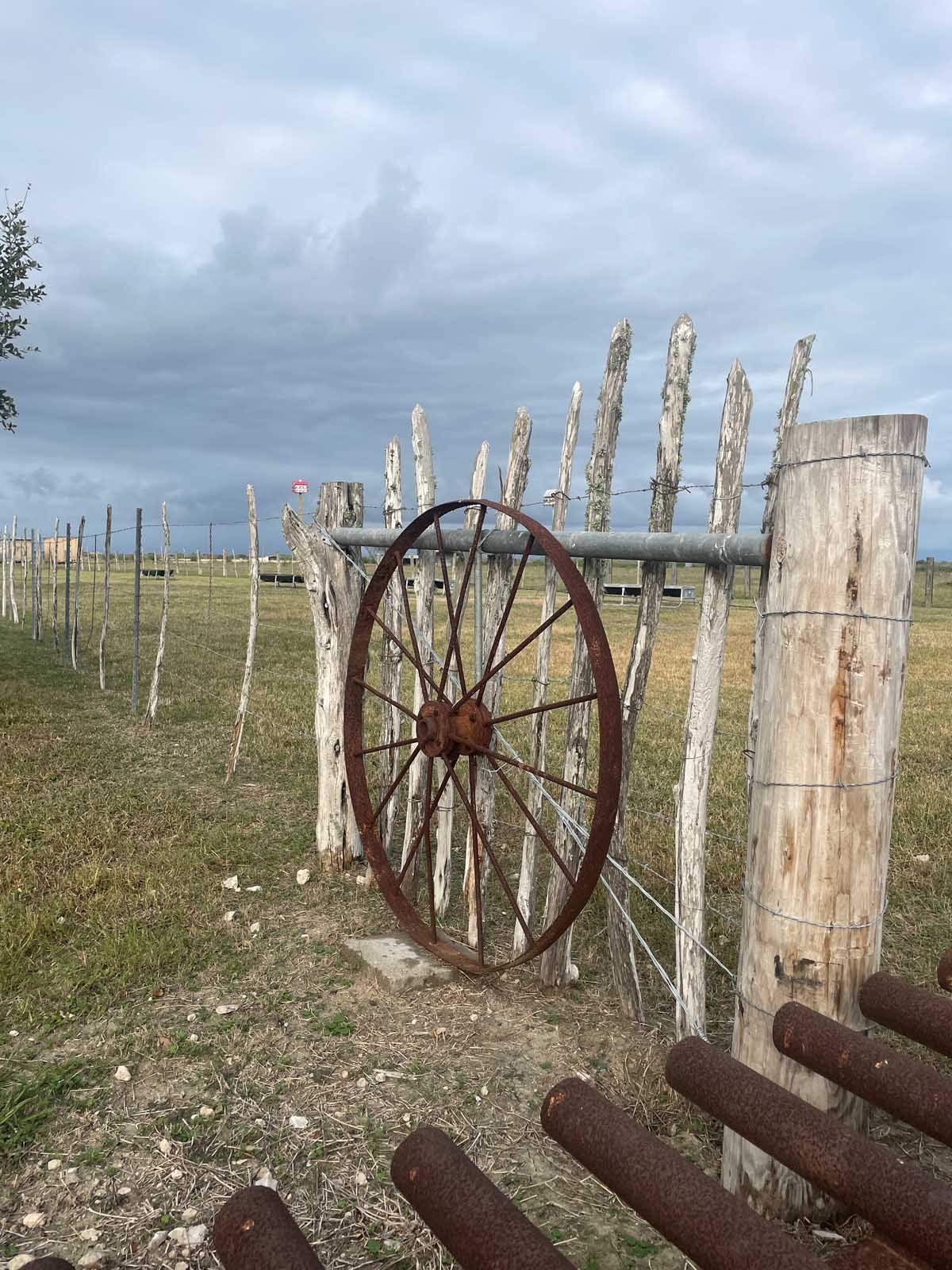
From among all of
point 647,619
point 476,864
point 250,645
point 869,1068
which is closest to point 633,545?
point 647,619

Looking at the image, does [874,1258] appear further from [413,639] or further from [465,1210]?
[413,639]

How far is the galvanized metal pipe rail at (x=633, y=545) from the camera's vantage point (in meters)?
3.01

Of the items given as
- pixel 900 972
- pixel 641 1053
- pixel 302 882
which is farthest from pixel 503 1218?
pixel 302 882

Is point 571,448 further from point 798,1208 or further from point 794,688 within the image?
point 798,1208

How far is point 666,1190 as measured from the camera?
1.67 meters

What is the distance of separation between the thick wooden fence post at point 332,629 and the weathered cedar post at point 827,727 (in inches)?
132

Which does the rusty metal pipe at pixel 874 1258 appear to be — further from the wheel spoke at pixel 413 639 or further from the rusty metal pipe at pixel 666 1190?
the wheel spoke at pixel 413 639

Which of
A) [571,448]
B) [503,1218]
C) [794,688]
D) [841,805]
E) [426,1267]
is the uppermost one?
[571,448]

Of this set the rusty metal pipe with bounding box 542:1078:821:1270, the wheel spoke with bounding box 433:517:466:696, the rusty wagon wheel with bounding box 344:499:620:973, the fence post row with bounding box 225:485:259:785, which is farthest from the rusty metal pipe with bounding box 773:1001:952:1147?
the fence post row with bounding box 225:485:259:785

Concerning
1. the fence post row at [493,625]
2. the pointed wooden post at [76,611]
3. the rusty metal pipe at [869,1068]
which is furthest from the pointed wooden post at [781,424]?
the pointed wooden post at [76,611]

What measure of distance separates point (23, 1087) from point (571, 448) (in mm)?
3321

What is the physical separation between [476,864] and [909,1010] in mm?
2276

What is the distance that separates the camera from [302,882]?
5.38 metres

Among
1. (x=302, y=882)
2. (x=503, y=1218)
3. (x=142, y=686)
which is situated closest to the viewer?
(x=503, y=1218)
